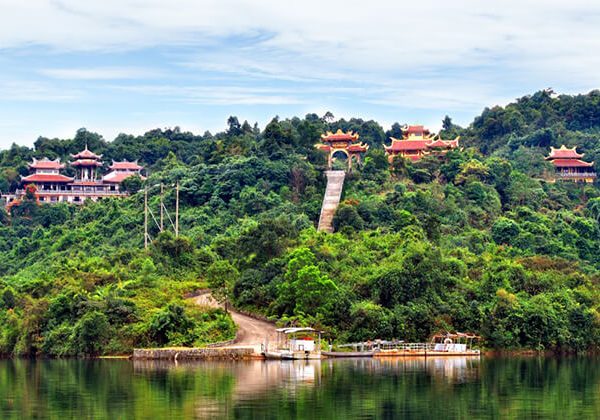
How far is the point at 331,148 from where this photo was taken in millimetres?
70000

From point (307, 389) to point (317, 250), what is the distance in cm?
1736

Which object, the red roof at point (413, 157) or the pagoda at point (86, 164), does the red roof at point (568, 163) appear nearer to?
the red roof at point (413, 157)

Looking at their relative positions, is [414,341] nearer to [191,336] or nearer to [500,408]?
[191,336]

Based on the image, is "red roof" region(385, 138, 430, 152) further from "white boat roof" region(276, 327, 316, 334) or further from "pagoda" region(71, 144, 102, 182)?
"white boat roof" region(276, 327, 316, 334)

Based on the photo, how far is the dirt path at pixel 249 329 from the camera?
42.4 metres

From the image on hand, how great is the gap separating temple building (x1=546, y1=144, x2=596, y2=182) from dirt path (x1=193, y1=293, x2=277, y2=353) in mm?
33871

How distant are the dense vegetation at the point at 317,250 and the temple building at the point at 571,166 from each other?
1.12 m

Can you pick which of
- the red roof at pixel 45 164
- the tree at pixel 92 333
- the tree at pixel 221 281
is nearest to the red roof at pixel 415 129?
the red roof at pixel 45 164

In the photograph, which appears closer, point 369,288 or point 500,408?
point 500,408

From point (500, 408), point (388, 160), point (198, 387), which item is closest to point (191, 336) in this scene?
point (198, 387)

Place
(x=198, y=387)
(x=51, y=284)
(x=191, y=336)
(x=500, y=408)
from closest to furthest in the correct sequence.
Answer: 1. (x=500, y=408)
2. (x=198, y=387)
3. (x=191, y=336)
4. (x=51, y=284)

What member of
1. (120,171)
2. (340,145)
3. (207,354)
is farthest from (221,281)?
(120,171)

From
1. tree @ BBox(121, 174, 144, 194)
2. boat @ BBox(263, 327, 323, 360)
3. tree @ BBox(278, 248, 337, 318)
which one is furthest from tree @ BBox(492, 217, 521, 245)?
tree @ BBox(121, 174, 144, 194)

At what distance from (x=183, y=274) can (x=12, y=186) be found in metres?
33.0
